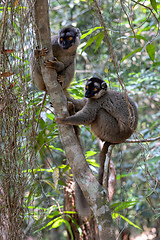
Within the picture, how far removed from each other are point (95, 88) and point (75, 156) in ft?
5.32

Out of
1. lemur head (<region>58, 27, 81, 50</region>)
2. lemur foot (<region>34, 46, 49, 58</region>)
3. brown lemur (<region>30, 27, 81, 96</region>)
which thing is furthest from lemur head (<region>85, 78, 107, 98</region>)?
lemur foot (<region>34, 46, 49, 58</region>)

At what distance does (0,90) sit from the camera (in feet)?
9.03

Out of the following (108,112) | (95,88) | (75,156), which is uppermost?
(95,88)

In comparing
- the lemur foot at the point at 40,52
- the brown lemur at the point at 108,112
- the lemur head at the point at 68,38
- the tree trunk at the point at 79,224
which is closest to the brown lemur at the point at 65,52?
the lemur head at the point at 68,38

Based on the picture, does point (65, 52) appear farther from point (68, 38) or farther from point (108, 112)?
point (108, 112)

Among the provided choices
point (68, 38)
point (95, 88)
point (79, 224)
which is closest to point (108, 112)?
point (95, 88)

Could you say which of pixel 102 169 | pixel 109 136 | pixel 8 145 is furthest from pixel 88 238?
pixel 8 145

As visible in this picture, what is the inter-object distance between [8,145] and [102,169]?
148cm

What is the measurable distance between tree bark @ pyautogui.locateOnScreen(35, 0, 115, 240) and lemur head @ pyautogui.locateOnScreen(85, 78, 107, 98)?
1072 millimetres

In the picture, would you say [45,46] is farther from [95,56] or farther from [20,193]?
[95,56]

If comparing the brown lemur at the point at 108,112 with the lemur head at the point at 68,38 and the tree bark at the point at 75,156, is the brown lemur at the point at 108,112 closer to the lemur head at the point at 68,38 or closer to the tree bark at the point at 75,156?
the lemur head at the point at 68,38

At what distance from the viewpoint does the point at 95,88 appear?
3.82m

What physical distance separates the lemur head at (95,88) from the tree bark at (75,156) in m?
1.07

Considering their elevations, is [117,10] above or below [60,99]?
above
